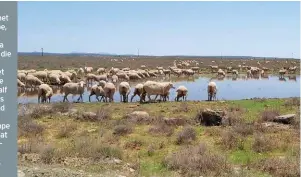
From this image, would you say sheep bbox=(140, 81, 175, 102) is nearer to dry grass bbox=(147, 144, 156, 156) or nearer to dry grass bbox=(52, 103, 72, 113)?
dry grass bbox=(52, 103, 72, 113)

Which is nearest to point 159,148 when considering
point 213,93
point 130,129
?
point 130,129

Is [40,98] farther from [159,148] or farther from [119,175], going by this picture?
[119,175]

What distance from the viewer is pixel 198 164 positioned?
9656 millimetres

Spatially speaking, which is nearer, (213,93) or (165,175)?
(165,175)

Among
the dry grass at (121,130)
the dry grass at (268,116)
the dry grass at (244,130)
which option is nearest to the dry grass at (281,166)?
the dry grass at (244,130)

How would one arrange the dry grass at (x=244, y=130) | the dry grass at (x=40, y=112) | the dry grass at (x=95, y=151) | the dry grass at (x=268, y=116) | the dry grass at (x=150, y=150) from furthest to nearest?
the dry grass at (x=40, y=112), the dry grass at (x=268, y=116), the dry grass at (x=244, y=130), the dry grass at (x=150, y=150), the dry grass at (x=95, y=151)

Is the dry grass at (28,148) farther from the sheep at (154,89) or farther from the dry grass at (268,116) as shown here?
the sheep at (154,89)

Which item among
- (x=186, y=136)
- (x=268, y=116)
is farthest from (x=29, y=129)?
(x=268, y=116)

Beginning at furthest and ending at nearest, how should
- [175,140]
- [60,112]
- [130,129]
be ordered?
1. [60,112]
2. [130,129]
3. [175,140]

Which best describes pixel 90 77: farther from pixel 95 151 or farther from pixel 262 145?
pixel 95 151

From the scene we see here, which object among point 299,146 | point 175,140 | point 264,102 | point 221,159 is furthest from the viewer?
point 264,102

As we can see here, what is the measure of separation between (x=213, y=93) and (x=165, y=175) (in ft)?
A: 54.1

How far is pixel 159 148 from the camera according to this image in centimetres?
1226

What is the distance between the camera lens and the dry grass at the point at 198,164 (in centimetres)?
942
